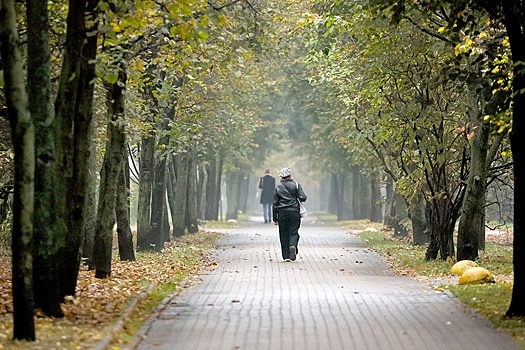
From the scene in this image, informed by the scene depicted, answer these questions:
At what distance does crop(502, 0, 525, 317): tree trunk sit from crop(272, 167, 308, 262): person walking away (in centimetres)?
1042

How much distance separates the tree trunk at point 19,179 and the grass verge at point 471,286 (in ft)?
16.3

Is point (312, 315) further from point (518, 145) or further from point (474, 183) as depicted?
point (474, 183)

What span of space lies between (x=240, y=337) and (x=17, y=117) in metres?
3.24

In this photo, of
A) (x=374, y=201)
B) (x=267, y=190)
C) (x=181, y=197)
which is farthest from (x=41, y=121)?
(x=267, y=190)

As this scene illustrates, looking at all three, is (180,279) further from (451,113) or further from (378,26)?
(451,113)

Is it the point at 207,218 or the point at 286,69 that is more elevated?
the point at 286,69

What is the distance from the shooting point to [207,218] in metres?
55.0

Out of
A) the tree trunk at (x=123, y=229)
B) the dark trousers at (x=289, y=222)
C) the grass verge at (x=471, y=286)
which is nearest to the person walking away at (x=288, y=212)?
the dark trousers at (x=289, y=222)

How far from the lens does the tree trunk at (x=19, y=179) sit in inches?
408

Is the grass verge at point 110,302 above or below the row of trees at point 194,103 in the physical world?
below

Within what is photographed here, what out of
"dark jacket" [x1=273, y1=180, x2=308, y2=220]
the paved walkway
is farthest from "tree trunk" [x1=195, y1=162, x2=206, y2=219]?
the paved walkway

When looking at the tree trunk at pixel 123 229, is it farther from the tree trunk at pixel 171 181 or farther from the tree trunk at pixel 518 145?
the tree trunk at pixel 171 181

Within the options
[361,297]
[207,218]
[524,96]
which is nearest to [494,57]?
[524,96]

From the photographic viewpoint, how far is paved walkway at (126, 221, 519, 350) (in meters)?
11.0
